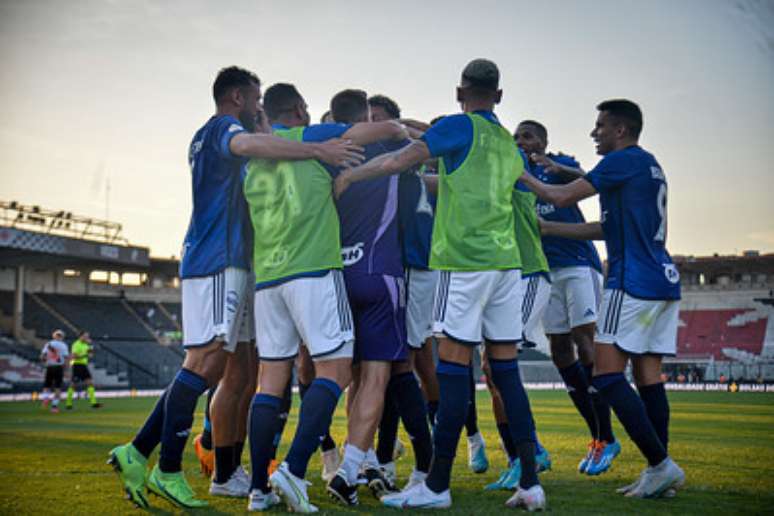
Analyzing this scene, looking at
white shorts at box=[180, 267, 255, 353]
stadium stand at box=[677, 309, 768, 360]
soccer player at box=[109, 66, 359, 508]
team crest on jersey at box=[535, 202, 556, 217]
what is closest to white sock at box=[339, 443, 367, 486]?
soccer player at box=[109, 66, 359, 508]

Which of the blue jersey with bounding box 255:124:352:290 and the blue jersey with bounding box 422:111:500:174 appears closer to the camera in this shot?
the blue jersey with bounding box 422:111:500:174

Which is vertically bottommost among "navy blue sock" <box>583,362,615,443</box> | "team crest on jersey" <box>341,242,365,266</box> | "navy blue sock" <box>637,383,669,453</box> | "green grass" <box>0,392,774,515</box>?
"green grass" <box>0,392,774,515</box>

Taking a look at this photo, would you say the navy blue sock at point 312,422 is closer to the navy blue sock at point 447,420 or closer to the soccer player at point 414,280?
the navy blue sock at point 447,420

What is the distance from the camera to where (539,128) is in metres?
7.03

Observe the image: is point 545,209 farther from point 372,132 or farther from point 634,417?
point 372,132

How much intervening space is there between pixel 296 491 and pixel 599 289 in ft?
12.7

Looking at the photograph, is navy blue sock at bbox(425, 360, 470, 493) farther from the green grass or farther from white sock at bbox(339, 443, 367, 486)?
white sock at bbox(339, 443, 367, 486)

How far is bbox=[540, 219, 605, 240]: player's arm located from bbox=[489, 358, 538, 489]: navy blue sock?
1.42m

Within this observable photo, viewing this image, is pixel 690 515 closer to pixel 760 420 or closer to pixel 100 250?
pixel 760 420

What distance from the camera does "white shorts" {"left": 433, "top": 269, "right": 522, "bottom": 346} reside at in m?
4.74

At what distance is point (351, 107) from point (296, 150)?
786mm

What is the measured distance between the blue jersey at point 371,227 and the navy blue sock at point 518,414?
0.96m

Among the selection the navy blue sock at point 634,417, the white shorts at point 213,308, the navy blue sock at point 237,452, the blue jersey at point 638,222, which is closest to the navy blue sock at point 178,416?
the white shorts at point 213,308

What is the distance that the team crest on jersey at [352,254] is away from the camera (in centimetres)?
508
